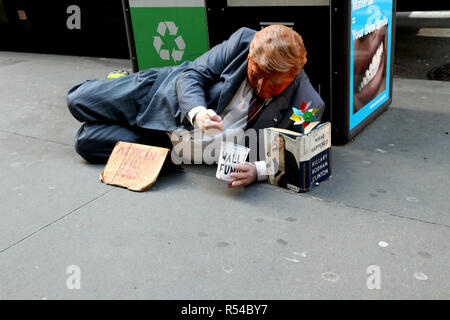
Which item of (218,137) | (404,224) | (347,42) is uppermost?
(347,42)

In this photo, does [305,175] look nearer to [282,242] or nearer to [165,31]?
[282,242]

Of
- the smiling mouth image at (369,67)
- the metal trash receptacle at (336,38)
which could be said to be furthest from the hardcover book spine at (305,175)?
the smiling mouth image at (369,67)

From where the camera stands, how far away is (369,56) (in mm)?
3070

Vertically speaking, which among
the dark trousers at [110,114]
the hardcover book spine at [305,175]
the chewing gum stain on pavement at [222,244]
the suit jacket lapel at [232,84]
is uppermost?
the suit jacket lapel at [232,84]

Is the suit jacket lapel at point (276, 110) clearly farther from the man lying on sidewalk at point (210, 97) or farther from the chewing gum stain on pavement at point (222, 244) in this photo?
the chewing gum stain on pavement at point (222, 244)

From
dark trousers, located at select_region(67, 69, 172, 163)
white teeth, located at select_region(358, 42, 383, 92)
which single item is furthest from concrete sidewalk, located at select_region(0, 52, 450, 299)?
white teeth, located at select_region(358, 42, 383, 92)

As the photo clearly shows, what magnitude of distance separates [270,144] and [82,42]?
510cm

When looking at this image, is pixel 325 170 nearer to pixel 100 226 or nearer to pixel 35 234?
pixel 100 226

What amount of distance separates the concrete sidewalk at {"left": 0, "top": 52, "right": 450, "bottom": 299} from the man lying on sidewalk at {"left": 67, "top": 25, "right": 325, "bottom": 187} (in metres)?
0.27

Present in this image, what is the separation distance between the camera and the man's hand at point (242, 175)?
2.33 m

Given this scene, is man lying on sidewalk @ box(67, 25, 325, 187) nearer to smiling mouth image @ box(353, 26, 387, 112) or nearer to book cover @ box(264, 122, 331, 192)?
book cover @ box(264, 122, 331, 192)

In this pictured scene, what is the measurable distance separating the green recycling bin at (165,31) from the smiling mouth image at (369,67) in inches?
43.1

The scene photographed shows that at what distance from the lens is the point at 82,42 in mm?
6641
